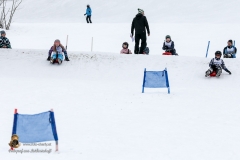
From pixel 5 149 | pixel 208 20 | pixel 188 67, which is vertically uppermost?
pixel 208 20

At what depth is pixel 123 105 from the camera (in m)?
12.7

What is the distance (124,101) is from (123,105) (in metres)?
0.51

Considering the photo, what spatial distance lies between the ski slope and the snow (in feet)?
0.06

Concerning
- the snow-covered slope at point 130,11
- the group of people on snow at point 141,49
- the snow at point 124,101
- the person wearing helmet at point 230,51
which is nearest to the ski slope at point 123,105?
the snow at point 124,101

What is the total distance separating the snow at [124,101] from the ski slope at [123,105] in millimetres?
18

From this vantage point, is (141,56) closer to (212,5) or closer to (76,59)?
(76,59)

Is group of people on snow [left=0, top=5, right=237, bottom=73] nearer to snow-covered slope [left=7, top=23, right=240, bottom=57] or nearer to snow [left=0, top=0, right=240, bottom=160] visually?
snow [left=0, top=0, right=240, bottom=160]

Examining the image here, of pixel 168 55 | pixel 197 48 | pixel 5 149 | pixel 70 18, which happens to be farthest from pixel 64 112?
pixel 70 18

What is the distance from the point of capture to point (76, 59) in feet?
59.7

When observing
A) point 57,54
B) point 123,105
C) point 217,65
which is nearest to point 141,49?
point 57,54

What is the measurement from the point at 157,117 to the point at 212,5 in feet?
98.2

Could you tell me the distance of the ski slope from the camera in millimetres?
8953

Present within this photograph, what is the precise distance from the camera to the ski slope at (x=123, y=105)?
8.95 metres

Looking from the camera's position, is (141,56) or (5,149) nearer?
(5,149)
